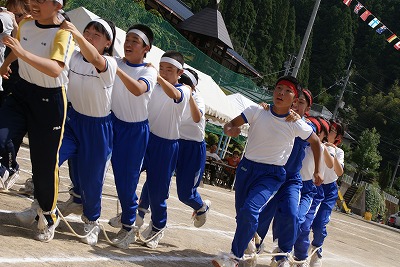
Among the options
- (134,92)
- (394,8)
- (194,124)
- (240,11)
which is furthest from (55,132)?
(394,8)

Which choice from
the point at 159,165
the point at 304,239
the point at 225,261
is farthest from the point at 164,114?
the point at 304,239

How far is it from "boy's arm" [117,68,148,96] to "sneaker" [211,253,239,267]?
69.7 inches

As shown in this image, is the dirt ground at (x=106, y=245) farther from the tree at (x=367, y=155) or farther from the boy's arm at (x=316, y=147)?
the tree at (x=367, y=155)

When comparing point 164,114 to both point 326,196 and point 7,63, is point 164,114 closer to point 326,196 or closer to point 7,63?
point 7,63

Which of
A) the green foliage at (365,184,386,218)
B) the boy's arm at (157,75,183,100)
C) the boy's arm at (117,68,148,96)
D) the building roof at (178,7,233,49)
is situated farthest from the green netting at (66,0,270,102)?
the green foliage at (365,184,386,218)

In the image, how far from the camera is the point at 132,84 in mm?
6191

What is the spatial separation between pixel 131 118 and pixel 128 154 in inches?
13.8

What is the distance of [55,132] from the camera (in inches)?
Answer: 230

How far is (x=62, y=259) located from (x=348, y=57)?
11598 cm

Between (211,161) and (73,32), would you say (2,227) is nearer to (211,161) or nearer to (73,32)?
(73,32)

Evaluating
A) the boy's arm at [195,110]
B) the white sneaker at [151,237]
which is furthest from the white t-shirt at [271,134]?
the white sneaker at [151,237]

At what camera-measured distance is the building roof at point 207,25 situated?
45188 millimetres

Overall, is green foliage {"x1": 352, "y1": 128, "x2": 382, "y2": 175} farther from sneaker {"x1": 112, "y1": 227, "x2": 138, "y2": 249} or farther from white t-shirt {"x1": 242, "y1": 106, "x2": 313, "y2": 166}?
sneaker {"x1": 112, "y1": 227, "x2": 138, "y2": 249}

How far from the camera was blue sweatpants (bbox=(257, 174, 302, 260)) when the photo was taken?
7.74 metres
